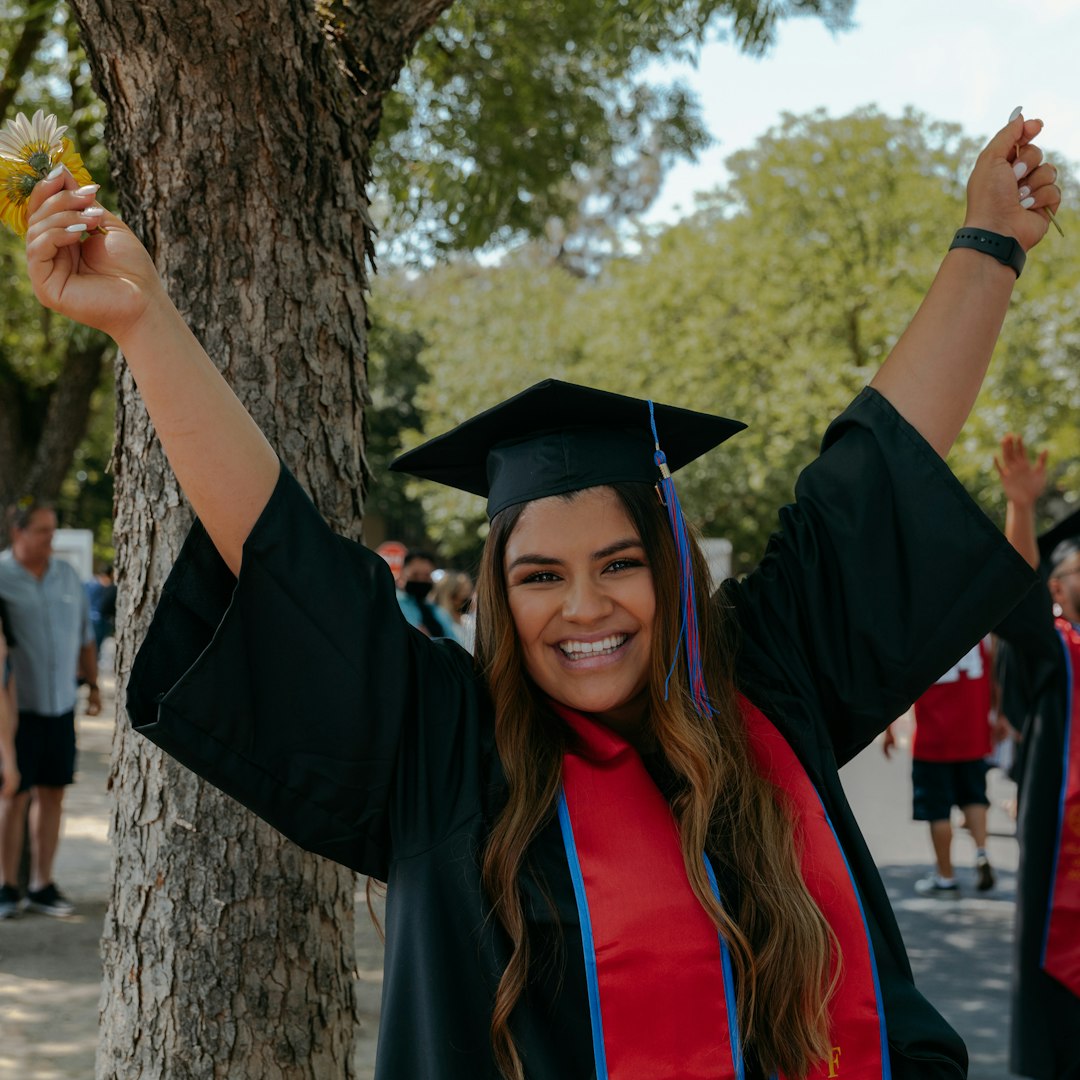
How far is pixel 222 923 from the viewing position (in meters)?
2.65

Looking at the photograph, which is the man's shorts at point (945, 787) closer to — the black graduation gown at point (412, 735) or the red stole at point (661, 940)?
the black graduation gown at point (412, 735)

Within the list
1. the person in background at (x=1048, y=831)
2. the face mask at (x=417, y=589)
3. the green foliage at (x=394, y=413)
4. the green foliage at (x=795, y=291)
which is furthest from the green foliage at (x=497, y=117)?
the green foliage at (x=394, y=413)

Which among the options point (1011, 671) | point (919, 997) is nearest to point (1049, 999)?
point (1011, 671)

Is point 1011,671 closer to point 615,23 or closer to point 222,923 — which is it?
point 615,23

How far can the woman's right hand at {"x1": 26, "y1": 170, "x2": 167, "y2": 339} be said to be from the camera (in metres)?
1.71

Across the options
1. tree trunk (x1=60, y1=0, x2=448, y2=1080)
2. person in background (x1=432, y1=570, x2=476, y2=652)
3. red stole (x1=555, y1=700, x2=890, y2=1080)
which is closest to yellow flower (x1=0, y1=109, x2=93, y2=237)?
tree trunk (x1=60, y1=0, x2=448, y2=1080)

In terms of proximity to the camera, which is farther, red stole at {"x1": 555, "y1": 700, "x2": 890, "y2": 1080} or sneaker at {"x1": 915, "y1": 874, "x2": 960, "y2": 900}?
sneaker at {"x1": 915, "y1": 874, "x2": 960, "y2": 900}

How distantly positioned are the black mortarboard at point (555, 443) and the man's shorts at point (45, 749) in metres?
5.08

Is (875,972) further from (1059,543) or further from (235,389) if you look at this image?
(1059,543)

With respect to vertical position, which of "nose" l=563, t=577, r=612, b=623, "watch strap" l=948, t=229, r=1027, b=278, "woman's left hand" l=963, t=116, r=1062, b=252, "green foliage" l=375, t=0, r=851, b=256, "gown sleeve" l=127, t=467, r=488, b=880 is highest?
"green foliage" l=375, t=0, r=851, b=256

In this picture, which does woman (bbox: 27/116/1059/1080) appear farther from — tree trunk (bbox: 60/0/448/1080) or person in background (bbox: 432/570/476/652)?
person in background (bbox: 432/570/476/652)

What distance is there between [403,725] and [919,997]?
2.83ft

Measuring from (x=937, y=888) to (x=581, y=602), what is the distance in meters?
6.56

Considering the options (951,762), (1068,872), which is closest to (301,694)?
(1068,872)
